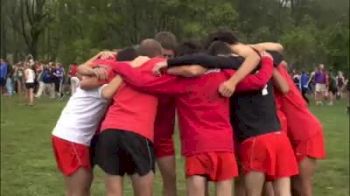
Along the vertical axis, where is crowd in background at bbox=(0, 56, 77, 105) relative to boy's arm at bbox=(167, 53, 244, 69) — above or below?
below

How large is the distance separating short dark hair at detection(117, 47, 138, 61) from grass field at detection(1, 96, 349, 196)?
3.08 meters

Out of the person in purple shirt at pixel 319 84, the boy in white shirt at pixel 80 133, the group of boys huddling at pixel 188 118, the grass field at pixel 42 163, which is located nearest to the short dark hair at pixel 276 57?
the group of boys huddling at pixel 188 118

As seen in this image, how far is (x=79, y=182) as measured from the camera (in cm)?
668

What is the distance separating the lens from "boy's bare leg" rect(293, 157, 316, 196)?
22.4 ft

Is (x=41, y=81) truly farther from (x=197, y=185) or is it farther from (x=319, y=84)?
(x=197, y=185)

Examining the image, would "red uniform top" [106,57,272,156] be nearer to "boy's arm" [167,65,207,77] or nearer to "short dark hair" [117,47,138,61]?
"boy's arm" [167,65,207,77]

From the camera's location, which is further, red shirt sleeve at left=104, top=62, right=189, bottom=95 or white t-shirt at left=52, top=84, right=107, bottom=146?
white t-shirt at left=52, top=84, right=107, bottom=146

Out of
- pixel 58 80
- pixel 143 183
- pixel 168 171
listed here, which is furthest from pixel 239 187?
pixel 58 80

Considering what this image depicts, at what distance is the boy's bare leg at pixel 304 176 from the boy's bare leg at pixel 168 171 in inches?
44.3

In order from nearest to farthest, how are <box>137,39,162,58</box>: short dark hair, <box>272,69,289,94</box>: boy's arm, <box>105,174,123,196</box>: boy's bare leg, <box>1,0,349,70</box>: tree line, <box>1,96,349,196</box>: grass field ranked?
<box>105,174,123,196</box>: boy's bare leg < <box>137,39,162,58</box>: short dark hair < <box>272,69,289,94</box>: boy's arm < <box>1,96,349,196</box>: grass field < <box>1,0,349,70</box>: tree line

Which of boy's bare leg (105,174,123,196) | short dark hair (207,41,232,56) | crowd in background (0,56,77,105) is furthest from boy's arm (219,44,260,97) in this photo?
crowd in background (0,56,77,105)

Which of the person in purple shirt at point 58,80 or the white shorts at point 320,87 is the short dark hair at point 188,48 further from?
the person in purple shirt at point 58,80

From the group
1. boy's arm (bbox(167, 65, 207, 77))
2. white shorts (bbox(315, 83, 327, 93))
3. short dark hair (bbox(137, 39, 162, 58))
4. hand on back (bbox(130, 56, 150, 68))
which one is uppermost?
short dark hair (bbox(137, 39, 162, 58))

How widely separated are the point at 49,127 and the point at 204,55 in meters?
12.7
